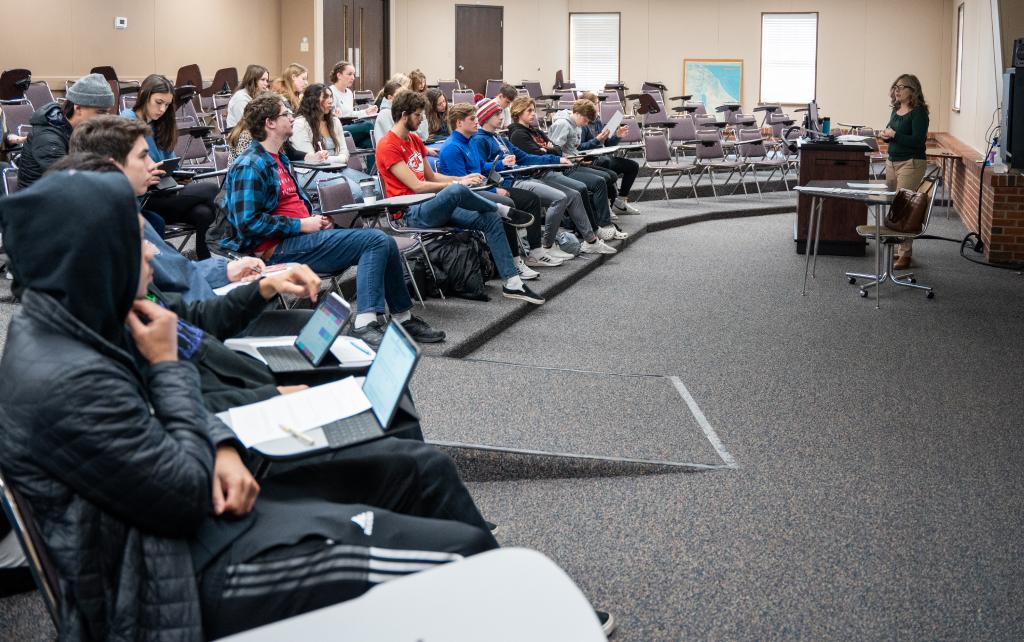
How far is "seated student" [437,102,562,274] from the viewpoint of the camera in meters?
6.69

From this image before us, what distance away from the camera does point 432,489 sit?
2109 millimetres

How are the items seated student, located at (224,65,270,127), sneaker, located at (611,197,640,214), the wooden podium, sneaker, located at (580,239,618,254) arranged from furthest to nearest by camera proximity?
sneaker, located at (611,197,640,214)
seated student, located at (224,65,270,127)
the wooden podium
sneaker, located at (580,239,618,254)

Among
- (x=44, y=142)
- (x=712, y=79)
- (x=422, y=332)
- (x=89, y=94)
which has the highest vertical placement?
(x=712, y=79)

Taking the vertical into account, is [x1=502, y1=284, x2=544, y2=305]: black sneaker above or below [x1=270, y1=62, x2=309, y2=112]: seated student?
below

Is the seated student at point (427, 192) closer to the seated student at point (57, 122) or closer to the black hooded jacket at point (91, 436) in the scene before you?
the seated student at point (57, 122)

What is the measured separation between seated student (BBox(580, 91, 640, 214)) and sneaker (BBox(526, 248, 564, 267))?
184 centimetres

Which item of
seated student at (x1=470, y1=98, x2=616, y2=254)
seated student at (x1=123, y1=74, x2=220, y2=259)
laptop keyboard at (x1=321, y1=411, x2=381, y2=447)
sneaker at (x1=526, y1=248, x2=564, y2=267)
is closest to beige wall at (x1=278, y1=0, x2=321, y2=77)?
seated student at (x1=470, y1=98, x2=616, y2=254)

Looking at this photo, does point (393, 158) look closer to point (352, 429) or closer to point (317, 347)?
point (317, 347)

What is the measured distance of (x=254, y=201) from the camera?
454cm

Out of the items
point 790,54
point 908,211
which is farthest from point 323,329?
point 790,54

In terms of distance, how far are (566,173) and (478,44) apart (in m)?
9.93

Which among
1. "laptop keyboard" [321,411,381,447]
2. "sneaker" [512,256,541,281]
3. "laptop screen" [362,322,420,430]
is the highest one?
"laptop screen" [362,322,420,430]

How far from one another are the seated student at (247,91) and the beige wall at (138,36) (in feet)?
13.2

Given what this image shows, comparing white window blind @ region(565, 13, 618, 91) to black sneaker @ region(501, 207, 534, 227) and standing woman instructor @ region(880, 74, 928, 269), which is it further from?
black sneaker @ region(501, 207, 534, 227)
